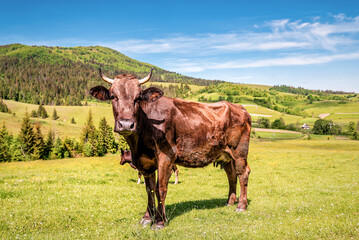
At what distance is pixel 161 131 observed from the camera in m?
7.71

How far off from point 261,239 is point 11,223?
737 cm

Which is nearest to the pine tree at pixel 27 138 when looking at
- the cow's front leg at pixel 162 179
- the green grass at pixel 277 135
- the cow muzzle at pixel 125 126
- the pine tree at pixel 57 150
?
the pine tree at pixel 57 150

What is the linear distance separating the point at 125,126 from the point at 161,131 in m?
1.64

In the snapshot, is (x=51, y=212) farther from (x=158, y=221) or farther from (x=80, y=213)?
(x=158, y=221)

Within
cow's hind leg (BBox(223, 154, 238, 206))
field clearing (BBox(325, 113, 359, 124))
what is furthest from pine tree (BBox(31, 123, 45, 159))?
field clearing (BBox(325, 113, 359, 124))

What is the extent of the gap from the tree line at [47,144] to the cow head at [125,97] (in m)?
73.6

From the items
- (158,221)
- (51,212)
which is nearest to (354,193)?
(158,221)

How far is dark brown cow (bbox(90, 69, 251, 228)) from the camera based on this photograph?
6781mm

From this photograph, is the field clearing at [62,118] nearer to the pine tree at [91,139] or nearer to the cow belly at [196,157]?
the pine tree at [91,139]

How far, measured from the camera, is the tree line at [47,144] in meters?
75.1

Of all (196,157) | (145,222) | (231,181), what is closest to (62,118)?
(231,181)

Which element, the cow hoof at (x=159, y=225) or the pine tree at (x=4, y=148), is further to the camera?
the pine tree at (x=4, y=148)

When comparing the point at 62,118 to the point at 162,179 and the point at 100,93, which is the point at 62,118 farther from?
the point at 162,179

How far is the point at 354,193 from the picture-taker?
36.9 ft
